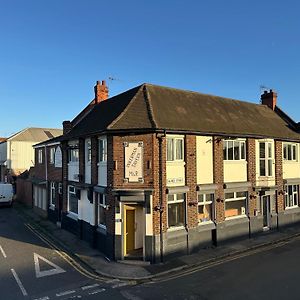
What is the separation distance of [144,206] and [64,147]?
9.21 metres

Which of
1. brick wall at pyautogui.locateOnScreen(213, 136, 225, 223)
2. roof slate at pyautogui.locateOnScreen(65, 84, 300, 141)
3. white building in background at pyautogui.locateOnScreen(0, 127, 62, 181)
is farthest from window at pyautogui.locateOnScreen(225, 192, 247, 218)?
white building in background at pyautogui.locateOnScreen(0, 127, 62, 181)

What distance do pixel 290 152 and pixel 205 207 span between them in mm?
8879

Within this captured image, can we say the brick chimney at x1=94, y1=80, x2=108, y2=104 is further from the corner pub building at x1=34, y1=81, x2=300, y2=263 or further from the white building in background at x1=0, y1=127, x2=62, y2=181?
the white building in background at x1=0, y1=127, x2=62, y2=181

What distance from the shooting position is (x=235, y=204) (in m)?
18.0

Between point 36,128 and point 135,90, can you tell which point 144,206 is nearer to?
point 135,90

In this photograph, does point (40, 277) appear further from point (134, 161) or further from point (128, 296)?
point (134, 161)

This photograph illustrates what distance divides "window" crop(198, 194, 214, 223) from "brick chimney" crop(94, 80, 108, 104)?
433 inches

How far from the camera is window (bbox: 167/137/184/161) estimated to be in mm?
15133

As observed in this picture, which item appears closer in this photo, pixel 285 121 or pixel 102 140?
pixel 102 140

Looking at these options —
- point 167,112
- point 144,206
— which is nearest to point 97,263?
point 144,206

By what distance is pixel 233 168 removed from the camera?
17.7 m

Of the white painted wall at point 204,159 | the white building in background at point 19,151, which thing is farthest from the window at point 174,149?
the white building in background at point 19,151

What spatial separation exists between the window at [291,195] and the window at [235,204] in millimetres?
4686

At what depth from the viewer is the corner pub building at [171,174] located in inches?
571
